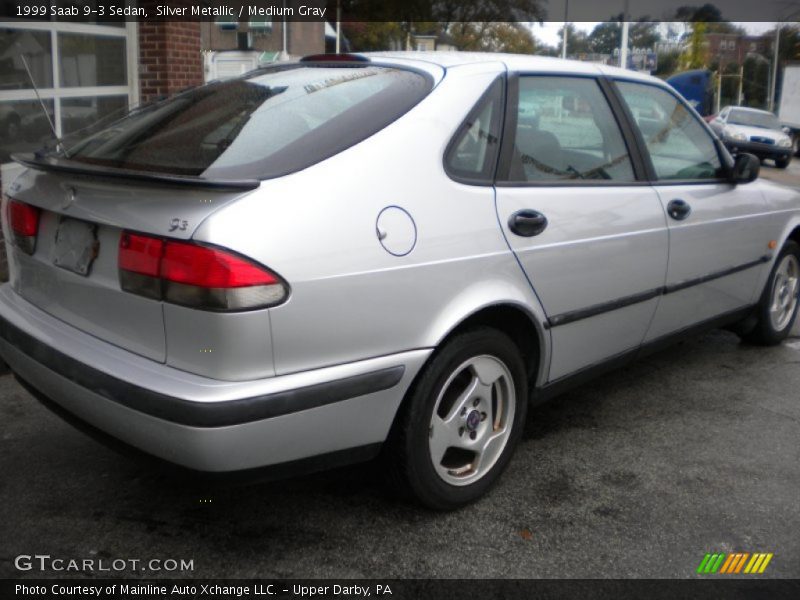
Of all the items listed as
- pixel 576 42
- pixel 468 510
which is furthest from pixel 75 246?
pixel 576 42

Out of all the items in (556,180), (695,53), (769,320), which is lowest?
(769,320)

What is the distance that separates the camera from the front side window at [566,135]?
11.0 feet

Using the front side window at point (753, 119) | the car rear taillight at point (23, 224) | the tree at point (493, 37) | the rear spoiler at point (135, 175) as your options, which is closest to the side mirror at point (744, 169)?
the rear spoiler at point (135, 175)

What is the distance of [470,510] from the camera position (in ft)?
10.5

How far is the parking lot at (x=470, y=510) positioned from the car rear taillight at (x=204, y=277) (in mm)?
557

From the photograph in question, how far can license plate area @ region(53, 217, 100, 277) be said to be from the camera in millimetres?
2713

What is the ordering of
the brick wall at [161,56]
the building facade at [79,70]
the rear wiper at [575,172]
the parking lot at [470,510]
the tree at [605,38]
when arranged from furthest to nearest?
the tree at [605,38] → the brick wall at [161,56] → the building facade at [79,70] → the rear wiper at [575,172] → the parking lot at [470,510]

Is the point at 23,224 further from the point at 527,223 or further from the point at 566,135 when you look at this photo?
the point at 566,135

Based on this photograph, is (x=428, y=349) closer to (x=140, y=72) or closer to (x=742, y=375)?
(x=742, y=375)

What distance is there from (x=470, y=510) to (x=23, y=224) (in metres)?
1.94

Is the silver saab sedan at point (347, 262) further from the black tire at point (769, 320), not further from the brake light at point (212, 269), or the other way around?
the black tire at point (769, 320)

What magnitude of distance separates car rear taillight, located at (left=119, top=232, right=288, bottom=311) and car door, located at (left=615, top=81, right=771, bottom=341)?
2.22 meters

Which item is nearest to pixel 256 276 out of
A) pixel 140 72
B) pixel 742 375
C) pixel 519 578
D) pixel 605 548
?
pixel 519 578

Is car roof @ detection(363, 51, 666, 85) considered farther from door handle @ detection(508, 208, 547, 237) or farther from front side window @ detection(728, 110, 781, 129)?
front side window @ detection(728, 110, 781, 129)
